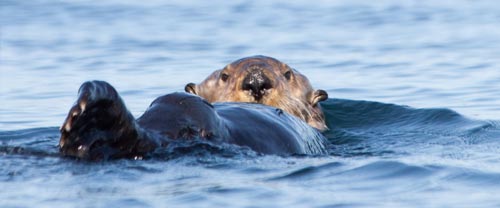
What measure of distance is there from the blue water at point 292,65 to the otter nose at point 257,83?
2.24 feet

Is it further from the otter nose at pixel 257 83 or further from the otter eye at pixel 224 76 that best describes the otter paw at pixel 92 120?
the otter eye at pixel 224 76

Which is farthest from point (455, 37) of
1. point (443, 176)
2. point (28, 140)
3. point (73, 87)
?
point (443, 176)

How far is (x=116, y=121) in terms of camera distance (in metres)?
5.45

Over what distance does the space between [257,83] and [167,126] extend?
6.04ft

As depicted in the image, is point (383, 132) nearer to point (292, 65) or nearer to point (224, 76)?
point (224, 76)

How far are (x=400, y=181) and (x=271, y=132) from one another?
0.96 m

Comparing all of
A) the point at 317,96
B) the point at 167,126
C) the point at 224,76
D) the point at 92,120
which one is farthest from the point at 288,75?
the point at 92,120

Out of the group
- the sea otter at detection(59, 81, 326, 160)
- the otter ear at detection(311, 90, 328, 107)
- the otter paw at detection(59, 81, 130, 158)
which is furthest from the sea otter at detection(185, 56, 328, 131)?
the otter paw at detection(59, 81, 130, 158)

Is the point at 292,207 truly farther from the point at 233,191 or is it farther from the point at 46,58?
the point at 46,58

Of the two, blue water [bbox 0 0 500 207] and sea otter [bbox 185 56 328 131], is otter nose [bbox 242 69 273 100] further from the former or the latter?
blue water [bbox 0 0 500 207]

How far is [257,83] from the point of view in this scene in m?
7.71

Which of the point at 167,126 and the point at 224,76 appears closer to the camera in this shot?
the point at 167,126

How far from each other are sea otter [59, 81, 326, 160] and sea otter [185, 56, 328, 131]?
0.69 metres

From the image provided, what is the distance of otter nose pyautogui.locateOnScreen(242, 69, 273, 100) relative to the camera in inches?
303
